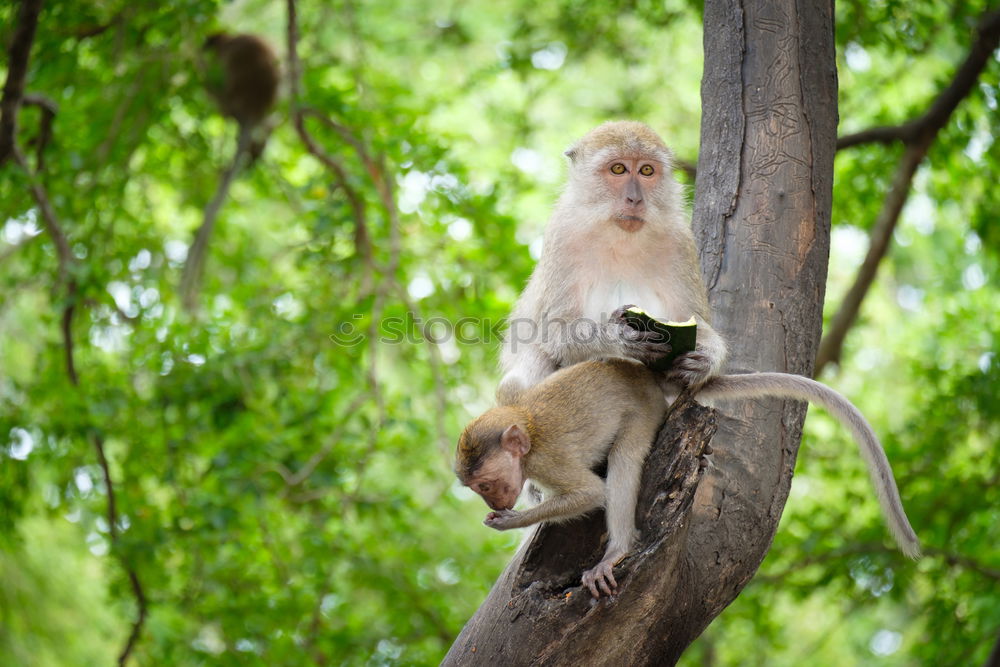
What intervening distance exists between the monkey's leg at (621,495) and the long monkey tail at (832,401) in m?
0.26

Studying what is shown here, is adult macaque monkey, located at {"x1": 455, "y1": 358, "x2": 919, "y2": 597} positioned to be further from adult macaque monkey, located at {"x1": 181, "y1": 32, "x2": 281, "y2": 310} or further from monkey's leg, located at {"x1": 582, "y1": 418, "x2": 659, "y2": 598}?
adult macaque monkey, located at {"x1": 181, "y1": 32, "x2": 281, "y2": 310}

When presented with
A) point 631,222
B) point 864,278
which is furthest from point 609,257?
point 864,278

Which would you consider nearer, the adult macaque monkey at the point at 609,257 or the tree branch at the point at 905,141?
the adult macaque monkey at the point at 609,257

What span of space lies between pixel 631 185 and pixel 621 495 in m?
1.24

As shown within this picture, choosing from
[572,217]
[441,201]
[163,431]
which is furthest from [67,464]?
[572,217]

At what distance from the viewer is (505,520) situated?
3.07 m

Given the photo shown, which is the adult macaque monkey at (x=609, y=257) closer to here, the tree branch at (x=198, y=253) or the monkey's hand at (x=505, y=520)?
the monkey's hand at (x=505, y=520)

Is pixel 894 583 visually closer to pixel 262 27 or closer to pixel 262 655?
pixel 262 655

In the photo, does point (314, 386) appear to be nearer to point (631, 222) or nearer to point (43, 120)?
point (43, 120)

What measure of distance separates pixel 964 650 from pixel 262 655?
3.77 m

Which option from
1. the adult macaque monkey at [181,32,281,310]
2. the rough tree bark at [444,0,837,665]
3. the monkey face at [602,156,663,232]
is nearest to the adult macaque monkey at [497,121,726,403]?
the monkey face at [602,156,663,232]

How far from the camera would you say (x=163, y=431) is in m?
5.26

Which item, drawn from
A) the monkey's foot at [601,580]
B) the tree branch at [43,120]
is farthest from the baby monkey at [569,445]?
the tree branch at [43,120]

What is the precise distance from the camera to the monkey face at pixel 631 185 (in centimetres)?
361
